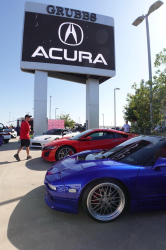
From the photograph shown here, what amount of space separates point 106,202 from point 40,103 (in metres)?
12.6

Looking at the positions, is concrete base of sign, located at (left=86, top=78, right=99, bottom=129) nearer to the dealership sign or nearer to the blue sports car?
the dealership sign

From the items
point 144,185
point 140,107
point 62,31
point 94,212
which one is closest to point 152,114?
point 140,107

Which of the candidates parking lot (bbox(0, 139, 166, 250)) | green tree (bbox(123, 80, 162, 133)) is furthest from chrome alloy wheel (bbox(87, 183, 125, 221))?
green tree (bbox(123, 80, 162, 133))

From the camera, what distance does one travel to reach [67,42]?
Answer: 1438 cm

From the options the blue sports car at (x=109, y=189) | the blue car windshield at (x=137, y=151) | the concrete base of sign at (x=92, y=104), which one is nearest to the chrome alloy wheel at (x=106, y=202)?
the blue sports car at (x=109, y=189)

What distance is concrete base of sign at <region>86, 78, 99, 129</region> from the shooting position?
15.5m

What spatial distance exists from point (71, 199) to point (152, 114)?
4945mm

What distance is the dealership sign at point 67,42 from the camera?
44.7ft

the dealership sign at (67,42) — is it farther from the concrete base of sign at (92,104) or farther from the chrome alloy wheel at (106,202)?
the chrome alloy wheel at (106,202)

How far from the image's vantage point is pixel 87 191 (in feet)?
7.27

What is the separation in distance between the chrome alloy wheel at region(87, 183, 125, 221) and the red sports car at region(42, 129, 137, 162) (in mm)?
3374

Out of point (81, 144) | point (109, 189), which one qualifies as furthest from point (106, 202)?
point (81, 144)

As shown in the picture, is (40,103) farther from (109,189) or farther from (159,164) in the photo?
(159,164)

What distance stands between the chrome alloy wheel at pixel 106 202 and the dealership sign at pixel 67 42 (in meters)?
12.9
